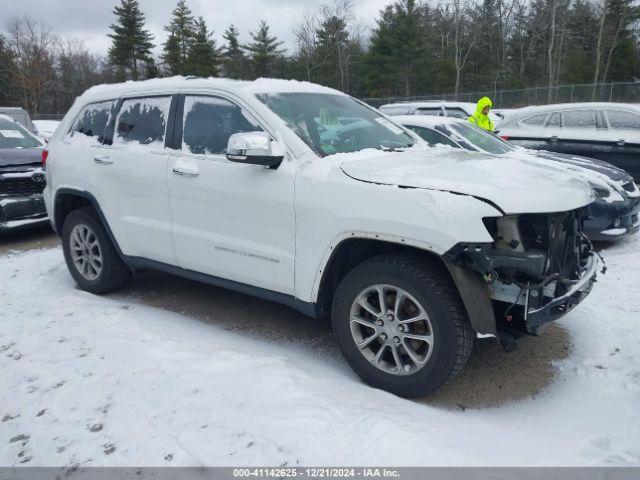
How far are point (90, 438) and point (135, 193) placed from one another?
2.17 m

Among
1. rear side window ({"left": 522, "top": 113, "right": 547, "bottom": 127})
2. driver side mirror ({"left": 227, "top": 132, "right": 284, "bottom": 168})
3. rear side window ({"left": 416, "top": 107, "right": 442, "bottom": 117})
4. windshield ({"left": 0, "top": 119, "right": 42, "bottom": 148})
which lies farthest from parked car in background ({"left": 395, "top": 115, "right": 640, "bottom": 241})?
rear side window ({"left": 416, "top": 107, "right": 442, "bottom": 117})

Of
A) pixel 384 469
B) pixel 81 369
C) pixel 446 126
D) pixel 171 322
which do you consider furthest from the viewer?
pixel 446 126

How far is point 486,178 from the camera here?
119 inches

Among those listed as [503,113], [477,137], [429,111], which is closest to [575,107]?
[477,137]

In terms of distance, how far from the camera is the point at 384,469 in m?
2.51

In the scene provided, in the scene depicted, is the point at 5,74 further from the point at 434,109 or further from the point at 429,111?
the point at 434,109

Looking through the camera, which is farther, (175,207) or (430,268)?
(175,207)

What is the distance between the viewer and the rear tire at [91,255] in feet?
15.8

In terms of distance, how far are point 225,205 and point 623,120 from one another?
26.1 ft

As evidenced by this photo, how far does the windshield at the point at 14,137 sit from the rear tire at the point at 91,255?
384cm

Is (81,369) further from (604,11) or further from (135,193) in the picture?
(604,11)

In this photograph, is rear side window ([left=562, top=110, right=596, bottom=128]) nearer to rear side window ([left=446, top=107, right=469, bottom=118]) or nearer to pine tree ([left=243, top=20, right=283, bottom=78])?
rear side window ([left=446, top=107, right=469, bottom=118])

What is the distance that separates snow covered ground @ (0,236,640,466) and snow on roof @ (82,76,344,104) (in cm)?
188

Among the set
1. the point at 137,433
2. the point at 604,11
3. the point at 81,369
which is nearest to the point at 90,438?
the point at 137,433
